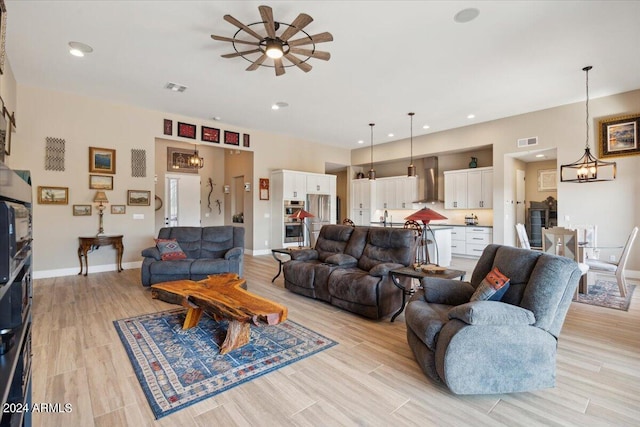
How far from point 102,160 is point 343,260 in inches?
200

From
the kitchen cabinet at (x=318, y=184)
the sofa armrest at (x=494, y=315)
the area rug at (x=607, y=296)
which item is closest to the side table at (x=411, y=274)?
the sofa armrest at (x=494, y=315)

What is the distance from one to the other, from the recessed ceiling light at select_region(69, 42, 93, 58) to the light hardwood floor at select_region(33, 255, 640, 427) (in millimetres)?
3265

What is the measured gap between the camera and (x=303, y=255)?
14.9 feet

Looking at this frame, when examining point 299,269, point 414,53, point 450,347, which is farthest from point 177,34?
point 450,347

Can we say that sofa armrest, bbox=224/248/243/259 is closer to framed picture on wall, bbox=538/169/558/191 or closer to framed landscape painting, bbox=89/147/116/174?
framed landscape painting, bbox=89/147/116/174

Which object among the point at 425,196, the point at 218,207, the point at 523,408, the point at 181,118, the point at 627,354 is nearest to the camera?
the point at 523,408

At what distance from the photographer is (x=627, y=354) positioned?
262cm

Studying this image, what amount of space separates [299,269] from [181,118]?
4.72 m

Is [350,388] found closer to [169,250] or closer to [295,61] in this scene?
[295,61]

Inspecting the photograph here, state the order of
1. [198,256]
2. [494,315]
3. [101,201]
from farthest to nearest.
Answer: [101,201] → [198,256] → [494,315]

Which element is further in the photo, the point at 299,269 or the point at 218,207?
the point at 218,207

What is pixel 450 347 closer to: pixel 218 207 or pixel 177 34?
pixel 177 34

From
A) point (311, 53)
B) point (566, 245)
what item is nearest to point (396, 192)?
point (566, 245)

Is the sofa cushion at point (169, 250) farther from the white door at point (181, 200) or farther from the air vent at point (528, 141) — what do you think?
the air vent at point (528, 141)
